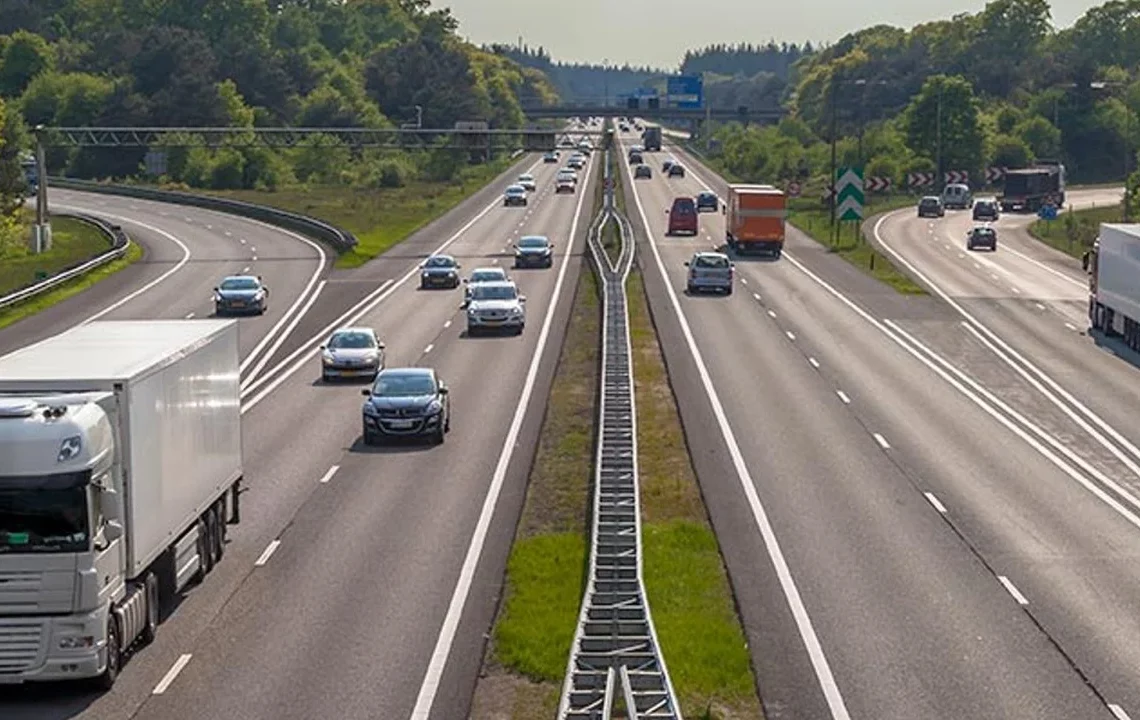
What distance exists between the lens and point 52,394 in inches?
875

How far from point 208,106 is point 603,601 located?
15442 cm

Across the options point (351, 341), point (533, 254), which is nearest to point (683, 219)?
point (533, 254)

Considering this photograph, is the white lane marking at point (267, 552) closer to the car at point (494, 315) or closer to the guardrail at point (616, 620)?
the guardrail at point (616, 620)

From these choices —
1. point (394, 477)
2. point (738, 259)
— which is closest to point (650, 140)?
point (738, 259)

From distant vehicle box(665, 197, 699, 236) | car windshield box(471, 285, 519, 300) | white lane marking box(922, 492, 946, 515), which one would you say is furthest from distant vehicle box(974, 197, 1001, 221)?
white lane marking box(922, 492, 946, 515)

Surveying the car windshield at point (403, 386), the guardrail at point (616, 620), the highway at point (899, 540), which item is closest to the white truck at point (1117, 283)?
the highway at point (899, 540)

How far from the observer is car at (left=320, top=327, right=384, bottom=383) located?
49875mm

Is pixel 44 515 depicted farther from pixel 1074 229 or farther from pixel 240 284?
pixel 1074 229

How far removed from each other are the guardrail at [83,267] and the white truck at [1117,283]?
3489 centimetres

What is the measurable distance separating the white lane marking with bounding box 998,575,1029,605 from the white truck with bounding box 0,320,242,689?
10.9 metres

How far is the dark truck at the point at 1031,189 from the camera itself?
13662 centimetres

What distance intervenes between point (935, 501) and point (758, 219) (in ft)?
194

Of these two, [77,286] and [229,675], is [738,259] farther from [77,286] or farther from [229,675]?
[229,675]

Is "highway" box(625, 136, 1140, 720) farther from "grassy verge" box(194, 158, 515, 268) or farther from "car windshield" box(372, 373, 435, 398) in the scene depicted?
"grassy verge" box(194, 158, 515, 268)
